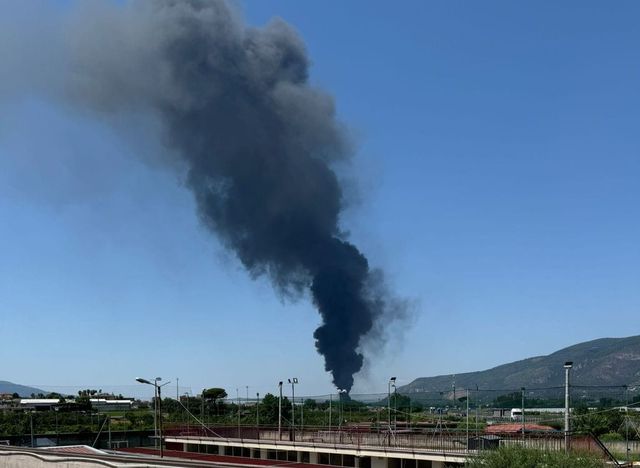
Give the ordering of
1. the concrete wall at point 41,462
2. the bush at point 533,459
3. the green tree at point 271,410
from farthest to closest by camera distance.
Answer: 1. the green tree at point 271,410
2. the concrete wall at point 41,462
3. the bush at point 533,459

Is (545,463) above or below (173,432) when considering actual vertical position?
above

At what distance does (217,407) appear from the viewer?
151125 mm

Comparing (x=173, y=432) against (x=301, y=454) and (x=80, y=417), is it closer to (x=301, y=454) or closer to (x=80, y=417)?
(x=301, y=454)

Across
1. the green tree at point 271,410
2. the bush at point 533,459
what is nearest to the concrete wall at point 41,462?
the bush at point 533,459

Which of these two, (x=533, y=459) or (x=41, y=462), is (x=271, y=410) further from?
(x=533, y=459)

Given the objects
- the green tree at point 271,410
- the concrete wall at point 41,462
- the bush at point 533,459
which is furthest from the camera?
the green tree at point 271,410

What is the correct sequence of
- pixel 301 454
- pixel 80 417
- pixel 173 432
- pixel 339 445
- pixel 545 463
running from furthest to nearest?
pixel 80 417 < pixel 173 432 < pixel 301 454 < pixel 339 445 < pixel 545 463

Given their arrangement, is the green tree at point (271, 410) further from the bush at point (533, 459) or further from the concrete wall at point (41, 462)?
the bush at point (533, 459)

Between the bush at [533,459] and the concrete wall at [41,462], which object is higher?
the bush at [533,459]

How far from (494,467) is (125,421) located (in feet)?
426

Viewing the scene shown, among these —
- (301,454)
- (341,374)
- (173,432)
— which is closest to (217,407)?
(341,374)

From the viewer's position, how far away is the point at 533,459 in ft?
106

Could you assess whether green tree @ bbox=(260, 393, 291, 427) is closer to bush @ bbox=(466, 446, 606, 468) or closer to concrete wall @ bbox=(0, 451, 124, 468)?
concrete wall @ bbox=(0, 451, 124, 468)

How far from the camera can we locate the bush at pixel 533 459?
31622mm
